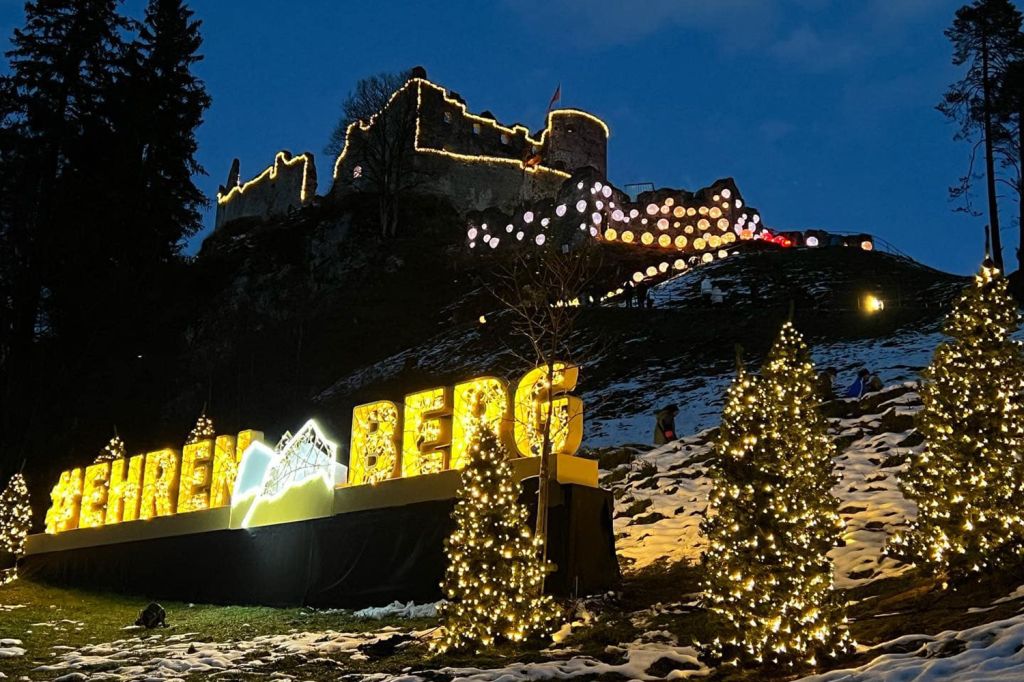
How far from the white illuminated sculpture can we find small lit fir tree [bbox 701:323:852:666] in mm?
9434

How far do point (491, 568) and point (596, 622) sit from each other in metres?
1.81

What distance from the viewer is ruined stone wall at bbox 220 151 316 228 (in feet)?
240

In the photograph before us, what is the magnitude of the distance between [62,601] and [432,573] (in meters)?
10.9

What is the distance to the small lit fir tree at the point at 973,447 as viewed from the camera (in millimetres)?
10977

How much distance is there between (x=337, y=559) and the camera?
674 inches

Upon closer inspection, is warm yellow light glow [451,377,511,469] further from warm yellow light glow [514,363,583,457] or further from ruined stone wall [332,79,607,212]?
ruined stone wall [332,79,607,212]

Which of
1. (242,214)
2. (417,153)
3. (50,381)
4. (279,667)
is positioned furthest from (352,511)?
(242,214)

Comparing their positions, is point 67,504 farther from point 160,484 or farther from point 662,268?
point 662,268

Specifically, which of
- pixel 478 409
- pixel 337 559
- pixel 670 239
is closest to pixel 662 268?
pixel 670 239

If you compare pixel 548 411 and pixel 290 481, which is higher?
pixel 548 411

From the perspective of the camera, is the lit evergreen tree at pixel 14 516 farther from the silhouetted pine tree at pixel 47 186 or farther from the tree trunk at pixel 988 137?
the tree trunk at pixel 988 137

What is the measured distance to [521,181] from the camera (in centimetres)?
6725

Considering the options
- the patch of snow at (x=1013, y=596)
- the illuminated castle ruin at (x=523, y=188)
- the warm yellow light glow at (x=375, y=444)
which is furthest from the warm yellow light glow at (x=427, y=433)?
the illuminated castle ruin at (x=523, y=188)

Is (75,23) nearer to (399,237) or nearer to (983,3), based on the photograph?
(399,237)
